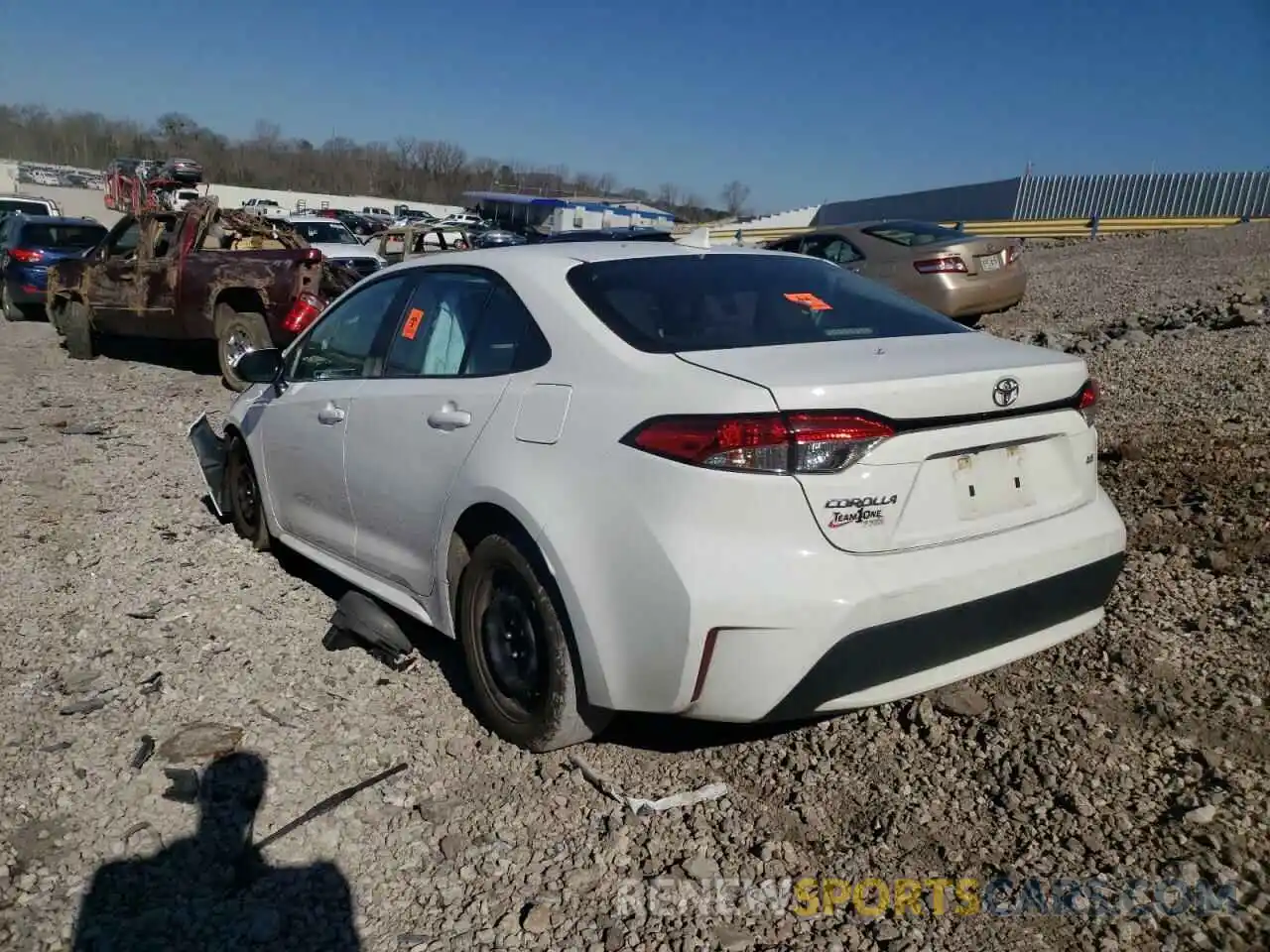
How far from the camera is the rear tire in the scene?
1170 cm

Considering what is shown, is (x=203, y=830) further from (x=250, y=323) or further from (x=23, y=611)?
(x=250, y=323)

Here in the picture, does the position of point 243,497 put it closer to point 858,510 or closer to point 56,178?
point 858,510

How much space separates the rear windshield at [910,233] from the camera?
10477mm

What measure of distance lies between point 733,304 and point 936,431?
0.86 meters

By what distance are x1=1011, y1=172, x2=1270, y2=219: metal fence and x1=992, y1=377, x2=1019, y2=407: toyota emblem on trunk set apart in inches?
1055

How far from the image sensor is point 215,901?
8.05 ft

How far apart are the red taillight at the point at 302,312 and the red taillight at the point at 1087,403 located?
25.4 feet

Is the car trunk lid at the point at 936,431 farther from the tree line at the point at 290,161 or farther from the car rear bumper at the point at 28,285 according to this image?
the tree line at the point at 290,161

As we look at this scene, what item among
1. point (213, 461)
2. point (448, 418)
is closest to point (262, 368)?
point (213, 461)

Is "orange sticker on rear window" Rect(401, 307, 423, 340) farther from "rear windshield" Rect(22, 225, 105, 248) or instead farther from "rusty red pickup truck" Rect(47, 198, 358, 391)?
"rear windshield" Rect(22, 225, 105, 248)

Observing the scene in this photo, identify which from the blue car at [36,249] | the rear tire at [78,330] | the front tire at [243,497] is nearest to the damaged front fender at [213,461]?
the front tire at [243,497]

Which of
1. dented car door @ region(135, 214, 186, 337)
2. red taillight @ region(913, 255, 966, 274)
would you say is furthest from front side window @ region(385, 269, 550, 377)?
dented car door @ region(135, 214, 186, 337)

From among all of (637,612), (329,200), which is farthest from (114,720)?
(329,200)

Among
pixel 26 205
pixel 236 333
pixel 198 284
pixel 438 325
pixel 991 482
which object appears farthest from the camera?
pixel 26 205
